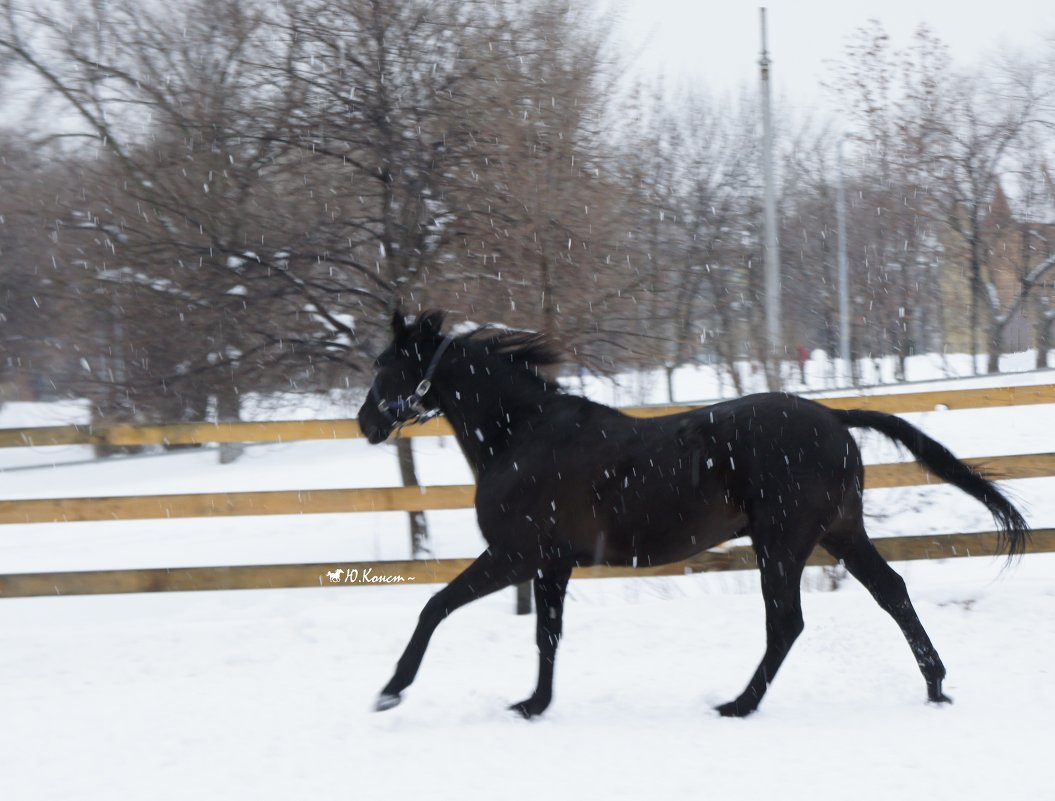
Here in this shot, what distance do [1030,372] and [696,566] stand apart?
17.1 meters

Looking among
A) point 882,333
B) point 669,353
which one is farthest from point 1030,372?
point 669,353

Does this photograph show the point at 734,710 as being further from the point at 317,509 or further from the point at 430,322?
the point at 317,509

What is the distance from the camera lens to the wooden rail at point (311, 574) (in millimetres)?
Answer: 6023

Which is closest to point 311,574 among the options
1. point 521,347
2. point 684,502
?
point 521,347

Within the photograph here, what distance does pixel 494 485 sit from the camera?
4434mm

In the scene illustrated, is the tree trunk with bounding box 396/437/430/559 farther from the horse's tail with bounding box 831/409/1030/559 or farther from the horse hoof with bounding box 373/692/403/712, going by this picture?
the horse's tail with bounding box 831/409/1030/559

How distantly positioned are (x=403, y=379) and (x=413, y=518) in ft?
13.2

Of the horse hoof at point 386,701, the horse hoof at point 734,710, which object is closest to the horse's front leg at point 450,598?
the horse hoof at point 386,701

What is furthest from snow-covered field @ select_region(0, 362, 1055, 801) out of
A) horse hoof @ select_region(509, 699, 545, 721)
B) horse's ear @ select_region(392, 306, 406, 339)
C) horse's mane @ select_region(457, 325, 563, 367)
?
horse's ear @ select_region(392, 306, 406, 339)

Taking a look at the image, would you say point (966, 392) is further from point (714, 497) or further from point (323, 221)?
point (323, 221)

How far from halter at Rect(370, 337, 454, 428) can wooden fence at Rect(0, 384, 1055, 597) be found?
1504 mm

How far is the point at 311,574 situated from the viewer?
6.08 meters

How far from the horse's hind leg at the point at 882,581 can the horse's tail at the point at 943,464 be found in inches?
18.4

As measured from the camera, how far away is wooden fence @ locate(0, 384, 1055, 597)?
6035 mm
